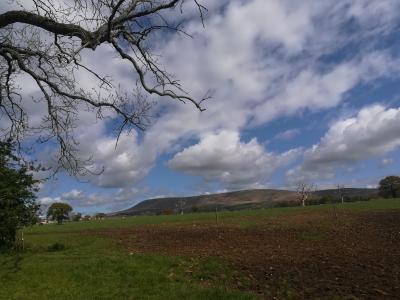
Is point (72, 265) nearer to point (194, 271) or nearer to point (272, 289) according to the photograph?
A: point (194, 271)

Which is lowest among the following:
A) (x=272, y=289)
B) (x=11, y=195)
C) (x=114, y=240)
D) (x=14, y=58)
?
(x=272, y=289)

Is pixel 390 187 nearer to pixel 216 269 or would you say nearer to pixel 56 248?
pixel 56 248

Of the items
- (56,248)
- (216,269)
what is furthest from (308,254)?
(56,248)

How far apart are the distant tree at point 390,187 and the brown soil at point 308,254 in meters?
→ 88.8

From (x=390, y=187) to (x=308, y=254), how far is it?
10955 cm

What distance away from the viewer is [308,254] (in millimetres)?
19484

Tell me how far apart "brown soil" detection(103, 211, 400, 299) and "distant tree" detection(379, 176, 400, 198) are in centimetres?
8880

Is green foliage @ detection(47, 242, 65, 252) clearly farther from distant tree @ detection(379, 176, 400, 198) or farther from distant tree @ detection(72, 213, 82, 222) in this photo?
distant tree @ detection(379, 176, 400, 198)

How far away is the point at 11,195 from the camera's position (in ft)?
70.3

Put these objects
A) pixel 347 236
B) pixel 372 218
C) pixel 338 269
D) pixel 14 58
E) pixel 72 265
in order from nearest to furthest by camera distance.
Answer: pixel 14 58 → pixel 338 269 → pixel 72 265 → pixel 347 236 → pixel 372 218

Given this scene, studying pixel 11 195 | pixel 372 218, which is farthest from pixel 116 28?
pixel 372 218

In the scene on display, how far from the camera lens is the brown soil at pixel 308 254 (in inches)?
541

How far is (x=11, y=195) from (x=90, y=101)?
540 inches

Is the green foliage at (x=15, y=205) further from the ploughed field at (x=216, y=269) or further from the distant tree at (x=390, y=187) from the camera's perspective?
the distant tree at (x=390, y=187)
